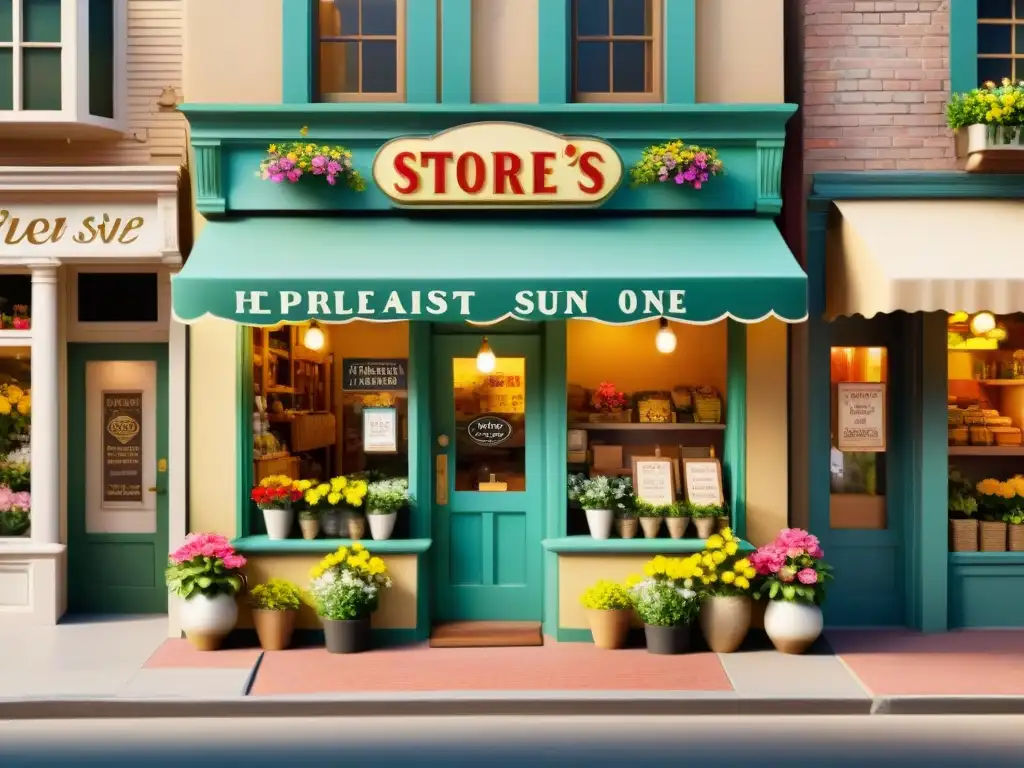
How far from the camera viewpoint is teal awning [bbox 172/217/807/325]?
26.3ft

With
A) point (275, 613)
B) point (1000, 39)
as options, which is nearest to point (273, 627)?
point (275, 613)

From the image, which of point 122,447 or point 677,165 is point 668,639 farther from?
point 122,447

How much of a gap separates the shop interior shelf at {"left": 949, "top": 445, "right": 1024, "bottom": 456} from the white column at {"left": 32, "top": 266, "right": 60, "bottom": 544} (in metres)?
8.16

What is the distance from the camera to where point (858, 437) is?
30.6ft

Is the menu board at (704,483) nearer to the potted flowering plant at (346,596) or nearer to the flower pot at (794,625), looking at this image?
the flower pot at (794,625)

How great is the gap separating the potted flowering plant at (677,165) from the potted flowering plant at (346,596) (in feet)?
13.2

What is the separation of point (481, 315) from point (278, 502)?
249 cm

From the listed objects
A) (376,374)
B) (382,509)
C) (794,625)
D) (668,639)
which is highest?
(376,374)

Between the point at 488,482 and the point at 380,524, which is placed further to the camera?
the point at 488,482

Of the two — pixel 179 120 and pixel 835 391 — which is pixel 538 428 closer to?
pixel 835 391

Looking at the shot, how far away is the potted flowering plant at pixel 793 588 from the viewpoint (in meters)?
8.18

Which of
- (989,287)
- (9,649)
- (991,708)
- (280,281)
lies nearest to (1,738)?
(9,649)

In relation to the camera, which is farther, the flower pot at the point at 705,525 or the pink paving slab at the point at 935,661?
the flower pot at the point at 705,525

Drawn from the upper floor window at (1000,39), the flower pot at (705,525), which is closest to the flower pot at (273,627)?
the flower pot at (705,525)
